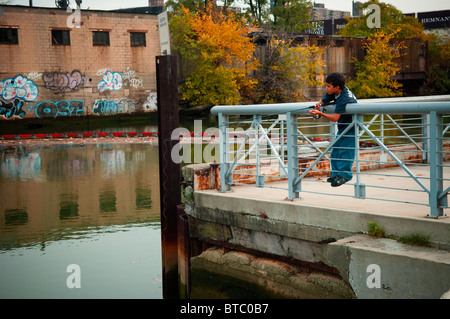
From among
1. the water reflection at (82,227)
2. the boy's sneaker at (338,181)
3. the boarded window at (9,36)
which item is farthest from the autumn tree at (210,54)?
the boy's sneaker at (338,181)

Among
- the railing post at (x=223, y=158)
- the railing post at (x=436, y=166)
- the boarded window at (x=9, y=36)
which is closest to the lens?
the railing post at (x=436, y=166)

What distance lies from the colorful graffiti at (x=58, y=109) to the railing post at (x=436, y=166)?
1396 inches

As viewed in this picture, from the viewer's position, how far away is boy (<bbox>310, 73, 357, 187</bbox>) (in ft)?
24.0

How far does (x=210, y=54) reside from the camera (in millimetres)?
42938

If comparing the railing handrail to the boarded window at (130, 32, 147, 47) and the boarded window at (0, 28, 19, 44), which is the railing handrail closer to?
the boarded window at (0, 28, 19, 44)

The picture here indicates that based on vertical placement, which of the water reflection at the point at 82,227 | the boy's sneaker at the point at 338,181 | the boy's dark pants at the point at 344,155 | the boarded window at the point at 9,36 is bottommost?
the water reflection at the point at 82,227

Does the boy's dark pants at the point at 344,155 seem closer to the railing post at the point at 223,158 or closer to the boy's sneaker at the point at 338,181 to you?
the boy's sneaker at the point at 338,181

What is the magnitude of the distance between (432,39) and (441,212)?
69478mm

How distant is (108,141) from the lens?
96.7 ft

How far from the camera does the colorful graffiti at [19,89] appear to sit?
37594 mm

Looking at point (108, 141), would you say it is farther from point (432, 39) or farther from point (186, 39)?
point (432, 39)

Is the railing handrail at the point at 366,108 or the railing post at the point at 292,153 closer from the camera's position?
the railing handrail at the point at 366,108

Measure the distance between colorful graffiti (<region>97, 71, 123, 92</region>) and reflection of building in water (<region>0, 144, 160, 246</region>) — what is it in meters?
17.7

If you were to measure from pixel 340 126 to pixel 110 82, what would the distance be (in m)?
35.4
